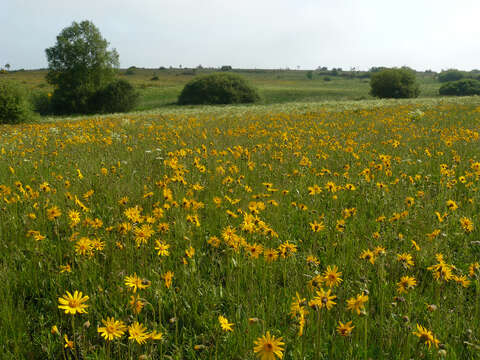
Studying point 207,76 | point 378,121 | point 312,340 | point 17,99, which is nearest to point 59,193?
point 312,340

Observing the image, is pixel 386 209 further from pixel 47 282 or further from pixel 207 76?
pixel 207 76

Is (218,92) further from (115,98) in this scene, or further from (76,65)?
(76,65)

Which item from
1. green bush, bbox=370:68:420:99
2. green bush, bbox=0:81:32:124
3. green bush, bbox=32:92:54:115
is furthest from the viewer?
green bush, bbox=370:68:420:99

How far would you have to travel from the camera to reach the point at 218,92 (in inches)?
1881

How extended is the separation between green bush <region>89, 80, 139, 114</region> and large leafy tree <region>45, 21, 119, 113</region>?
927 mm

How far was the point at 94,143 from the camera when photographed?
7871 millimetres

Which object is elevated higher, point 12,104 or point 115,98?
point 115,98

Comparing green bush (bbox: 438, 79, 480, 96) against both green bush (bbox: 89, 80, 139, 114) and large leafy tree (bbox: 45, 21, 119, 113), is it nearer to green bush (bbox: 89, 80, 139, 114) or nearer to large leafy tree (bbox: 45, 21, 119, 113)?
green bush (bbox: 89, 80, 139, 114)

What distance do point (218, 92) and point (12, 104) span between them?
31.2 meters

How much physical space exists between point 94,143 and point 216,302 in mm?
6777

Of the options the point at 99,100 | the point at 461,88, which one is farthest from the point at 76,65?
the point at 461,88

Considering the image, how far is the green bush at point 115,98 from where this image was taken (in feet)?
127

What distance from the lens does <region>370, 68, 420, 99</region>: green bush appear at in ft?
153

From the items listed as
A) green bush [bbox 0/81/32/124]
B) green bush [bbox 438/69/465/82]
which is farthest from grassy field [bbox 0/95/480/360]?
green bush [bbox 438/69/465/82]
